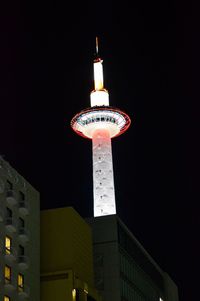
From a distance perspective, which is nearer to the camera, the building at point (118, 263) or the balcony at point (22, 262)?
the balcony at point (22, 262)

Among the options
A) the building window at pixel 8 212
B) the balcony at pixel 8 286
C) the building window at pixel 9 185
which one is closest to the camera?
the balcony at pixel 8 286

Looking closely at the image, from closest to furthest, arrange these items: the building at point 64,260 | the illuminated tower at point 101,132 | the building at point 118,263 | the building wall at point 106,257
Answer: the building at point 64,260
the building wall at point 106,257
the building at point 118,263
the illuminated tower at point 101,132

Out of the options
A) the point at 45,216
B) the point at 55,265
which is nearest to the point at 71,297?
the point at 55,265

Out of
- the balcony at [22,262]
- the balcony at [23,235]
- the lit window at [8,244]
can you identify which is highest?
the balcony at [23,235]

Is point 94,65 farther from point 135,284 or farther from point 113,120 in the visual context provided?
point 135,284

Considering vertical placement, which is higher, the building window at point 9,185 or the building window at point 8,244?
the building window at point 9,185

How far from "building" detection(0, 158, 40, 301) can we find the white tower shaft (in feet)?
182

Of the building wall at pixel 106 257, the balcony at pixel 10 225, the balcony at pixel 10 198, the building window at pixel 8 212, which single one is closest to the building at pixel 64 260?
the building wall at pixel 106 257

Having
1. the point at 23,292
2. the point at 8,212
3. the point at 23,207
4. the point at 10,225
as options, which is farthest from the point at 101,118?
the point at 23,292

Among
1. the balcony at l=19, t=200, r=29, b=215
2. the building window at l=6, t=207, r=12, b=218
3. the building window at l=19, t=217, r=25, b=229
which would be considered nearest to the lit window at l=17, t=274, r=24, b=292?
the building window at l=19, t=217, r=25, b=229

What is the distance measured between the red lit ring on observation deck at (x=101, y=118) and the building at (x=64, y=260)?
6017cm

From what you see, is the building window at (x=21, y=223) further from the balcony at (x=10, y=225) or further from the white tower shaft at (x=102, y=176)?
the white tower shaft at (x=102, y=176)

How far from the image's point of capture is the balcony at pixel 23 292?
6625 cm

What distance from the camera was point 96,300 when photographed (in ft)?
273
